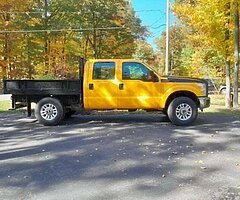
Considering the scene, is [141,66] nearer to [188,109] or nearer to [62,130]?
[188,109]

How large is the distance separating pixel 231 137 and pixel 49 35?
27783 mm

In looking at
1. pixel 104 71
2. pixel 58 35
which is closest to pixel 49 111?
pixel 104 71

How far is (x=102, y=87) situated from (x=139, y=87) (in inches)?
44.0

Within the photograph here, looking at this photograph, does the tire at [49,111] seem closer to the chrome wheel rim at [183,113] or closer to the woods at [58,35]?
the chrome wheel rim at [183,113]

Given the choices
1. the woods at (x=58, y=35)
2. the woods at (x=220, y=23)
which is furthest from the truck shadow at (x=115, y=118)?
the woods at (x=58, y=35)

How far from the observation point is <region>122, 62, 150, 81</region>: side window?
10508 millimetres

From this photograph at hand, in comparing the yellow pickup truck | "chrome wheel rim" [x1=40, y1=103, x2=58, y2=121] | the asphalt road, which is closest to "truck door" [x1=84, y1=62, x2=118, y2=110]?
the yellow pickup truck

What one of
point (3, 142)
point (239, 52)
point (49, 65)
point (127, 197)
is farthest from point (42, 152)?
point (49, 65)

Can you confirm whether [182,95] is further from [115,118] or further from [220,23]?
[220,23]

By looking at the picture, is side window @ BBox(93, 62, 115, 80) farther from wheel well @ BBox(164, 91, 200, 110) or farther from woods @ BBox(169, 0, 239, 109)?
woods @ BBox(169, 0, 239, 109)

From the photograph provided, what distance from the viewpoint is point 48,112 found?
10680 millimetres

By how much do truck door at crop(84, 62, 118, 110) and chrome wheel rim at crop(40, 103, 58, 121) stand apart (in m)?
0.99

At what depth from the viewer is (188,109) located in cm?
1047

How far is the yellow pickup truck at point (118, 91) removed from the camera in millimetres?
10477
